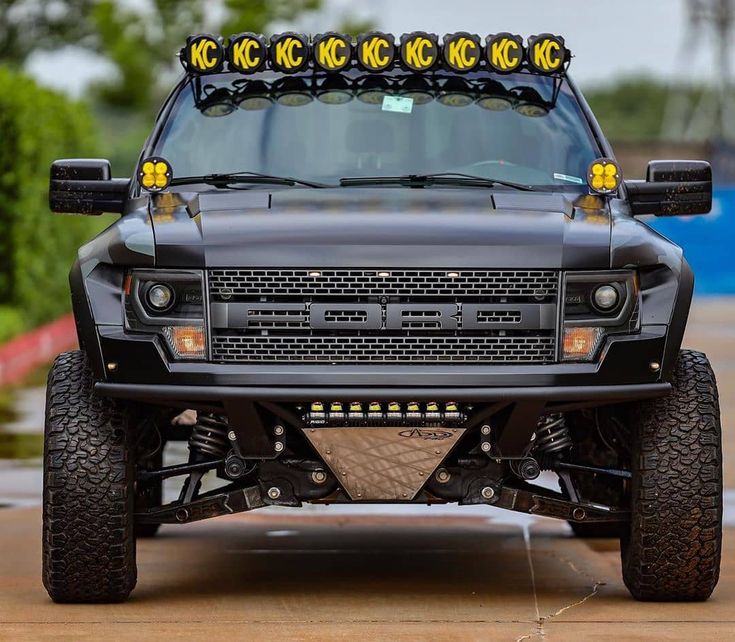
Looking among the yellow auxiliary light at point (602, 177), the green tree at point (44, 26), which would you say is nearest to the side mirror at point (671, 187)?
the yellow auxiliary light at point (602, 177)

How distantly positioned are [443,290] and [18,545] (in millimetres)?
2759

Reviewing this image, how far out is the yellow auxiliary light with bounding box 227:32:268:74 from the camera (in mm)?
7641

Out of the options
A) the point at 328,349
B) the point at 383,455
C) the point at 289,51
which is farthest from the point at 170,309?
the point at 289,51

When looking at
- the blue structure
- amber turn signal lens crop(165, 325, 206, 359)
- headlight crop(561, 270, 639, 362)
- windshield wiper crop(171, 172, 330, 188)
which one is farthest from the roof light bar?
the blue structure

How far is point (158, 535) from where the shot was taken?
8703mm

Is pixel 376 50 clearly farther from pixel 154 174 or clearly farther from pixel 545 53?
pixel 154 174

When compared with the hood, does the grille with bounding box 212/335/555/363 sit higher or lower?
lower

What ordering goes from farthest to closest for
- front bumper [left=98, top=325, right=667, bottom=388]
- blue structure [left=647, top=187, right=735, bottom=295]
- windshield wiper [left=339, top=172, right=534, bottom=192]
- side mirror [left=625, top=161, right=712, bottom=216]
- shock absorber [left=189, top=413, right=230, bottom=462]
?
blue structure [left=647, top=187, right=735, bottom=295] < side mirror [left=625, top=161, right=712, bottom=216] < windshield wiper [left=339, top=172, right=534, bottom=192] < shock absorber [left=189, top=413, right=230, bottom=462] < front bumper [left=98, top=325, right=667, bottom=388]

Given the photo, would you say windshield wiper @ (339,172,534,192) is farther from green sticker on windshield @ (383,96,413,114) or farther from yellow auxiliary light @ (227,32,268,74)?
yellow auxiliary light @ (227,32,268,74)

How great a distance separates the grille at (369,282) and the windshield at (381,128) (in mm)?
1079

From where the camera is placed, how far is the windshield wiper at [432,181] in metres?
7.23

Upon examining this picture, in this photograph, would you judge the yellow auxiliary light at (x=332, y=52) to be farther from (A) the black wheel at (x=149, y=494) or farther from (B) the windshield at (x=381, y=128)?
(A) the black wheel at (x=149, y=494)

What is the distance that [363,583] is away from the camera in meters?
7.36

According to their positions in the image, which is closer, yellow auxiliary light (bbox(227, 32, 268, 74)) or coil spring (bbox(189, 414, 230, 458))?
coil spring (bbox(189, 414, 230, 458))
